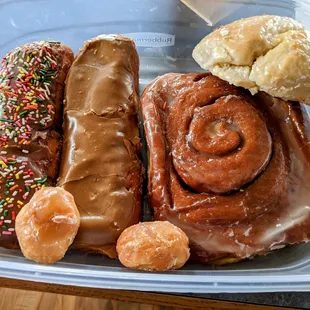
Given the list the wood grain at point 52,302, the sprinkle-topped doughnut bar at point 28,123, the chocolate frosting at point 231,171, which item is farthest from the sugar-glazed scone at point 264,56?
the wood grain at point 52,302

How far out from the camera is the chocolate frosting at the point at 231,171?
4.49 feet

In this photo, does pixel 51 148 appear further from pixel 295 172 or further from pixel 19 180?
pixel 295 172

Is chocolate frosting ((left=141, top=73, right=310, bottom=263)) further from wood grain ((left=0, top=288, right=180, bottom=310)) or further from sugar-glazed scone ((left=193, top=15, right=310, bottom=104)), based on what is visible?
wood grain ((left=0, top=288, right=180, bottom=310))

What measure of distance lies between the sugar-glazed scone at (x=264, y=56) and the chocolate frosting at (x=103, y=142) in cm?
33

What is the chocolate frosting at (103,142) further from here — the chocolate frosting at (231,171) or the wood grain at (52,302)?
the wood grain at (52,302)

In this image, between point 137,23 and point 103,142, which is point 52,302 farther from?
point 137,23

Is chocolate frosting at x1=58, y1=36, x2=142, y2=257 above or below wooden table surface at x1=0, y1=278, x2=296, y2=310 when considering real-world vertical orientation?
above

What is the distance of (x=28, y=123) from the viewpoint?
1.51 metres

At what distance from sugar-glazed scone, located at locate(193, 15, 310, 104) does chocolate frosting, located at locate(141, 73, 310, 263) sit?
0.10 m

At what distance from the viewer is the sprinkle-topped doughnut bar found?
140cm

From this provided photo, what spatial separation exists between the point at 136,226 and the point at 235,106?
1.66ft

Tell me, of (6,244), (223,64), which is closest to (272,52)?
(223,64)

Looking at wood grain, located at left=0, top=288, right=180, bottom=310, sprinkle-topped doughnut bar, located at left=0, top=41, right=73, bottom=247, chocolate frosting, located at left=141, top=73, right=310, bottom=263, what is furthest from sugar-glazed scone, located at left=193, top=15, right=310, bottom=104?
wood grain, located at left=0, top=288, right=180, bottom=310

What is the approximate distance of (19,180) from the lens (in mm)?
1416
